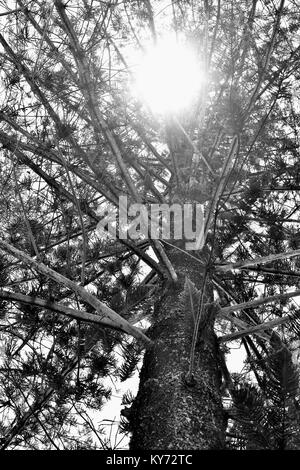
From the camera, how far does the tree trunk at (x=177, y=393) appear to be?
134 centimetres

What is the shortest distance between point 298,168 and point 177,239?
0.92 m

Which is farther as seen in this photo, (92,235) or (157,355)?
(92,235)

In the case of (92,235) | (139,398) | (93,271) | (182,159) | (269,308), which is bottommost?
(139,398)

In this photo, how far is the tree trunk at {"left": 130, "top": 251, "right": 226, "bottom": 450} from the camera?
1344 millimetres

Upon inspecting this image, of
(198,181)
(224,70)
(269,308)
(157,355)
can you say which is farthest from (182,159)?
(157,355)

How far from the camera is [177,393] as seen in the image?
147cm

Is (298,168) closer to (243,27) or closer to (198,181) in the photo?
(198,181)

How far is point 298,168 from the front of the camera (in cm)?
262

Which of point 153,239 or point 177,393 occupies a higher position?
point 153,239

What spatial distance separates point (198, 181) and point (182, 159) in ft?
1.07
